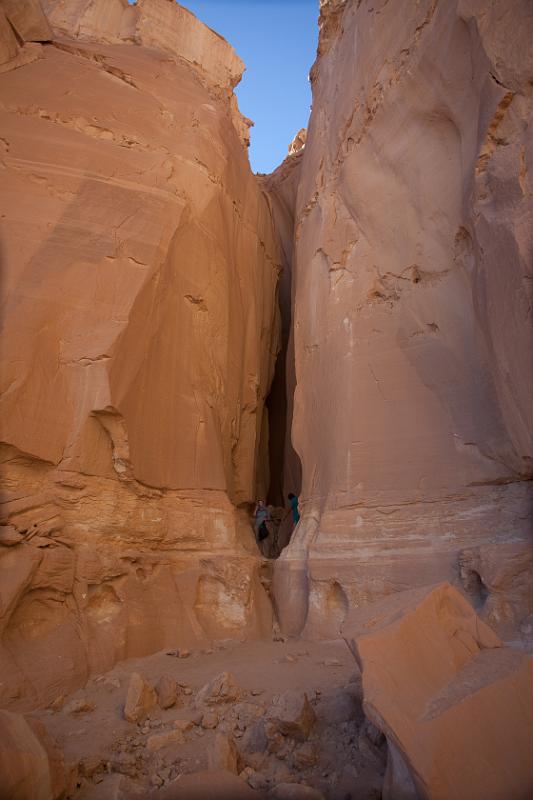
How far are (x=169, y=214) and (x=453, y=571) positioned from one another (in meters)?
6.01

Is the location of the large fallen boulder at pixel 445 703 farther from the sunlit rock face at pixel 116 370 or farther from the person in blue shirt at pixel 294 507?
the person in blue shirt at pixel 294 507

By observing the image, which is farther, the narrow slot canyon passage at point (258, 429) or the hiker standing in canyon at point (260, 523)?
the hiker standing in canyon at point (260, 523)

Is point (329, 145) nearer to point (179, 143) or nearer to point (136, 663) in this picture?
point (179, 143)

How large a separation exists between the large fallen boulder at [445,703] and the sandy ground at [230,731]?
2.04 ft

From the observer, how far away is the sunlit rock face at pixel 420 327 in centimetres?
576

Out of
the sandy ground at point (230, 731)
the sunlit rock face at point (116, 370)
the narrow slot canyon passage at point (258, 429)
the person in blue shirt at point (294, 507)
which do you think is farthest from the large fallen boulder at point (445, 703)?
the person in blue shirt at point (294, 507)

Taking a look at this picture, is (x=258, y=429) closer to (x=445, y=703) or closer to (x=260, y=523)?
(x=260, y=523)

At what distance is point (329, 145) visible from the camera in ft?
32.5

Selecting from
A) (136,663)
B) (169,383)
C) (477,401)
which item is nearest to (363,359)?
(477,401)

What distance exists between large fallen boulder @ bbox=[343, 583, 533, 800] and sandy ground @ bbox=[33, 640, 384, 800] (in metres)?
0.62

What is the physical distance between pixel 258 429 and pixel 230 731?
6.48m

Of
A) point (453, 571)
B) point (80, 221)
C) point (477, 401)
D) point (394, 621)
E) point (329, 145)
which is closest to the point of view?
point (394, 621)

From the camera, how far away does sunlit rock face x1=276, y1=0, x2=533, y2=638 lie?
5762mm

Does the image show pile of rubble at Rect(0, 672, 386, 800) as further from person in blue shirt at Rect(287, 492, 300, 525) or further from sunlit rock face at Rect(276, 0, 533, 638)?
person in blue shirt at Rect(287, 492, 300, 525)
